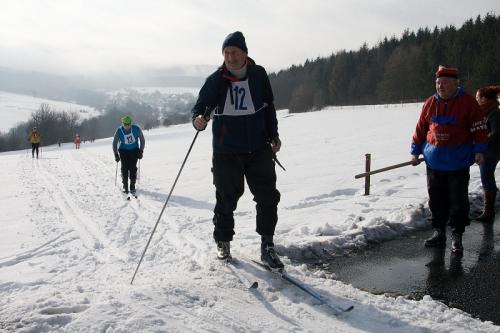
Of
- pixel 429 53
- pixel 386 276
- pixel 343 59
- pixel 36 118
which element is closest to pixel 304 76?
pixel 343 59

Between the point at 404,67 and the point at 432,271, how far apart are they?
70605 millimetres

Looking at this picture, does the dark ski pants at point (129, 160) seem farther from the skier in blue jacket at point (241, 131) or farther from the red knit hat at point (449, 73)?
the red knit hat at point (449, 73)

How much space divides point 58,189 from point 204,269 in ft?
31.4

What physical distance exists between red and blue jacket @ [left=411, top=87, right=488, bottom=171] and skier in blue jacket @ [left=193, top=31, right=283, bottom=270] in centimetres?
196

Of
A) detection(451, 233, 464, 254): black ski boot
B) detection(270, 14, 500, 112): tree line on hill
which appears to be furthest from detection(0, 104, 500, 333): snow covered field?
detection(270, 14, 500, 112): tree line on hill

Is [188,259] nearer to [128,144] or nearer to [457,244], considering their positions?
[457,244]

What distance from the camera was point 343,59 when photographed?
3521 inches

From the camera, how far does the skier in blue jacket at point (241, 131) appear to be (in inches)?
156

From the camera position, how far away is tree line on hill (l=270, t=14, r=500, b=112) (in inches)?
2336

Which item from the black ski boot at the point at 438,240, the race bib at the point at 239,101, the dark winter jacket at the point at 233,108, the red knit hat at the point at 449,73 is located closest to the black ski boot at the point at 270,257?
the dark winter jacket at the point at 233,108

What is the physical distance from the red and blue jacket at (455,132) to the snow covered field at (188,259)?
136 centimetres

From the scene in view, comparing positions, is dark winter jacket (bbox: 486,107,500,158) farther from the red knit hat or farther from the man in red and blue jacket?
the red knit hat

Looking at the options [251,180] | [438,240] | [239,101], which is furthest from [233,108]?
[438,240]

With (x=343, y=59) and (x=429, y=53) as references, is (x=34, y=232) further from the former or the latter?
(x=343, y=59)
